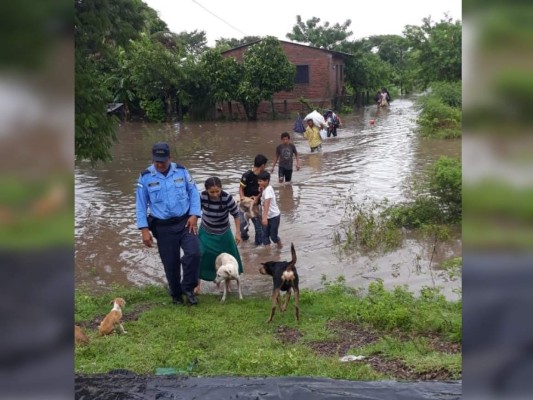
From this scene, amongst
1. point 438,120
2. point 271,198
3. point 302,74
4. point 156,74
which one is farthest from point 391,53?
point 271,198

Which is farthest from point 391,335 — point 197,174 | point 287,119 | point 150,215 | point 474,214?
point 287,119

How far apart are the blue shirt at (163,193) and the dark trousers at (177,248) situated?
0.14 m

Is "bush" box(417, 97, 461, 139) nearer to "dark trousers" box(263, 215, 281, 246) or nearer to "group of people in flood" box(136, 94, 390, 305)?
"dark trousers" box(263, 215, 281, 246)

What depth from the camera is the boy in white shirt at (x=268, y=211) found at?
7.75 m

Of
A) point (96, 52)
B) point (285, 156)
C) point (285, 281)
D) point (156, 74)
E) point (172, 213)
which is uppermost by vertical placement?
point (156, 74)

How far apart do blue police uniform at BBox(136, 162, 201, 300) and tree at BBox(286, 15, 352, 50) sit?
3097cm

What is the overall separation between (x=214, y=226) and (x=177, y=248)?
610 mm

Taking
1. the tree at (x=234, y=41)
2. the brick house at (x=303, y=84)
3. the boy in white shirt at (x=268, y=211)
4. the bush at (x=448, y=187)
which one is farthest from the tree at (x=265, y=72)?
the boy in white shirt at (x=268, y=211)

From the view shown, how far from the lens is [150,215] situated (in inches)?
231

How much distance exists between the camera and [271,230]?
823 centimetres

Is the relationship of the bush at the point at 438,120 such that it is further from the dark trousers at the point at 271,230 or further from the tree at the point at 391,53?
the tree at the point at 391,53

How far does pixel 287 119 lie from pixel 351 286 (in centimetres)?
2290

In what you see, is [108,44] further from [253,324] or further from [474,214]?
[474,214]

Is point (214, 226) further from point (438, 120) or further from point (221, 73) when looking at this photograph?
point (221, 73)
